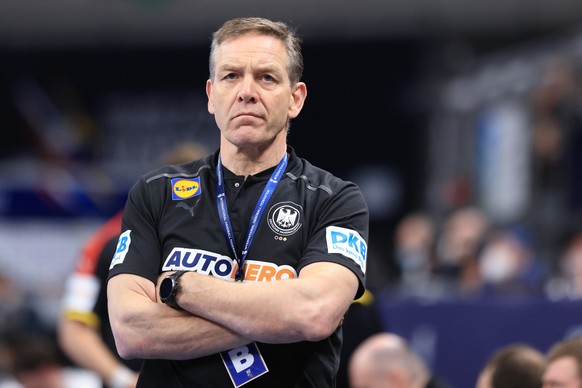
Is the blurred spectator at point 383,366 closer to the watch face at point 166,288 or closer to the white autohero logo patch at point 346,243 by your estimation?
the white autohero logo patch at point 346,243

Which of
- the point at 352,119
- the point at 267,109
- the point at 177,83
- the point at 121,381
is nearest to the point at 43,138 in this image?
the point at 177,83

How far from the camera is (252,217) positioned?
3141 mm

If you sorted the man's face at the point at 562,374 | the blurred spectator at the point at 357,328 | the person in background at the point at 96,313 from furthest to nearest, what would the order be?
the blurred spectator at the point at 357,328 < the person in background at the point at 96,313 < the man's face at the point at 562,374

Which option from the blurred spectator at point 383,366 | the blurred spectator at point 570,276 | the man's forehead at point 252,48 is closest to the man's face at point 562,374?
the blurred spectator at point 383,366

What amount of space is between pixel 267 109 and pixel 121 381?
220 cm

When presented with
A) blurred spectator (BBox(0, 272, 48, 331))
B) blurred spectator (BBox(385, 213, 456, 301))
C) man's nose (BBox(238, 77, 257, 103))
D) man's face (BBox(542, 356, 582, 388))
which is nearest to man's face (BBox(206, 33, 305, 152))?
man's nose (BBox(238, 77, 257, 103))

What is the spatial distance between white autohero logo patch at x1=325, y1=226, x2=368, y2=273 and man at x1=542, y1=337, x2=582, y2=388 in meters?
1.44

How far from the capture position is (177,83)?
62.4 ft

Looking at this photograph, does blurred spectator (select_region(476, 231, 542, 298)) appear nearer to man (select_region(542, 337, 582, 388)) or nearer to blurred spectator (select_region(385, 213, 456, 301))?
blurred spectator (select_region(385, 213, 456, 301))

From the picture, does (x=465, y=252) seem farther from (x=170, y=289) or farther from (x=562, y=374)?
(x=170, y=289)

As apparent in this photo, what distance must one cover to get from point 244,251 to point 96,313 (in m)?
2.20

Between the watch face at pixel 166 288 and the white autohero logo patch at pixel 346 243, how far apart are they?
45 centimetres

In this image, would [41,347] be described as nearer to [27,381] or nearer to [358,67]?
[27,381]

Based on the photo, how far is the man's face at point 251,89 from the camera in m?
3.15
